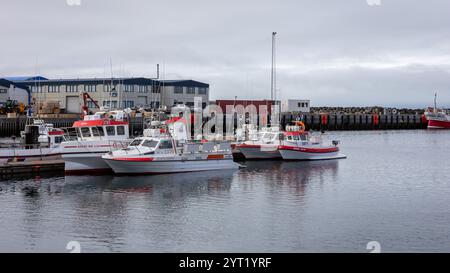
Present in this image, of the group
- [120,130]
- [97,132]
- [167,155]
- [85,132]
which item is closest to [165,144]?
[167,155]

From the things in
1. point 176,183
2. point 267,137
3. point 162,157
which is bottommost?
point 176,183

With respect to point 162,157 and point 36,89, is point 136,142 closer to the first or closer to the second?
point 162,157

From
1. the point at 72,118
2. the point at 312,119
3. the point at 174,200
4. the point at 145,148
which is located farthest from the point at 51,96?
the point at 174,200

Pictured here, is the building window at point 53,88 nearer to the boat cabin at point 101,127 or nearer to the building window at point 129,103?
the building window at point 129,103

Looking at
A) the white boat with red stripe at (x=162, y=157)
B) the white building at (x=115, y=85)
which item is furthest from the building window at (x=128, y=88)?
the white boat with red stripe at (x=162, y=157)

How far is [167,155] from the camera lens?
34.9m

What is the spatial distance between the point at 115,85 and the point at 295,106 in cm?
3413

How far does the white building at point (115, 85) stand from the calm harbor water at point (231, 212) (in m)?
38.9

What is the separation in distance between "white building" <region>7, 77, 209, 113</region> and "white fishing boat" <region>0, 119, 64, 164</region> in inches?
1268

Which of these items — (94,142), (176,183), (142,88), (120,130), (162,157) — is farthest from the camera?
(142,88)

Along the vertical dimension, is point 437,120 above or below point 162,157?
above

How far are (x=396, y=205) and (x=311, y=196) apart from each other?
422 cm

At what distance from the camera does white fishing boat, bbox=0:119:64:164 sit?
36188 millimetres

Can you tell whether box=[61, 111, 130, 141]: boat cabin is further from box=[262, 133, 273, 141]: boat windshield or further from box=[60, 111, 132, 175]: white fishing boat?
box=[262, 133, 273, 141]: boat windshield
